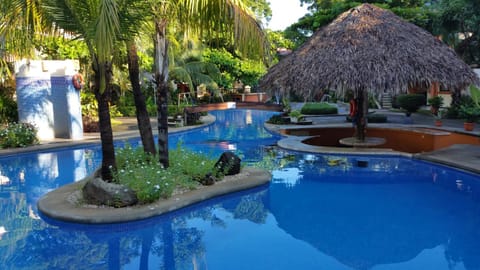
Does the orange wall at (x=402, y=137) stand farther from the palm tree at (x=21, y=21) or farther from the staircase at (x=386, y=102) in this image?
the staircase at (x=386, y=102)

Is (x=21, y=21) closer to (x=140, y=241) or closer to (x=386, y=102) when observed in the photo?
(x=140, y=241)

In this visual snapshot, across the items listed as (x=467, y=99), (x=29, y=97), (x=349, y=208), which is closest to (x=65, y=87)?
(x=29, y=97)

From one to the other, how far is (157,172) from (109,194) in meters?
1.03

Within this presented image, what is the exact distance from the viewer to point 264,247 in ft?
21.6

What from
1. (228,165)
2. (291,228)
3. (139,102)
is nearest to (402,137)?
(228,165)

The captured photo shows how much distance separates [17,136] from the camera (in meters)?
14.8

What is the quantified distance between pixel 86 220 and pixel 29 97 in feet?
37.1

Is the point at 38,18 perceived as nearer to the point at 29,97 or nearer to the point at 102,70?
the point at 102,70

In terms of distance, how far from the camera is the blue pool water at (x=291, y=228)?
20.1 ft

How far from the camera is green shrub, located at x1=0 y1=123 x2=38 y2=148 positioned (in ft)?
47.8

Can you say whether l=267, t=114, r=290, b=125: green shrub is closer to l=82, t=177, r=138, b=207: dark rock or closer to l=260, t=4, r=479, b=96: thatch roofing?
l=260, t=4, r=479, b=96: thatch roofing

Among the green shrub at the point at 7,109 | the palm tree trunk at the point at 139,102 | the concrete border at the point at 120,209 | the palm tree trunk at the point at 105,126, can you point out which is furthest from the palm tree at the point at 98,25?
the green shrub at the point at 7,109

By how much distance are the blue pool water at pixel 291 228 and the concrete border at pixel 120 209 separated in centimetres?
13

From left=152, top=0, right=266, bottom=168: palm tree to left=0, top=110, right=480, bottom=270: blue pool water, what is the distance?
8.09 ft
